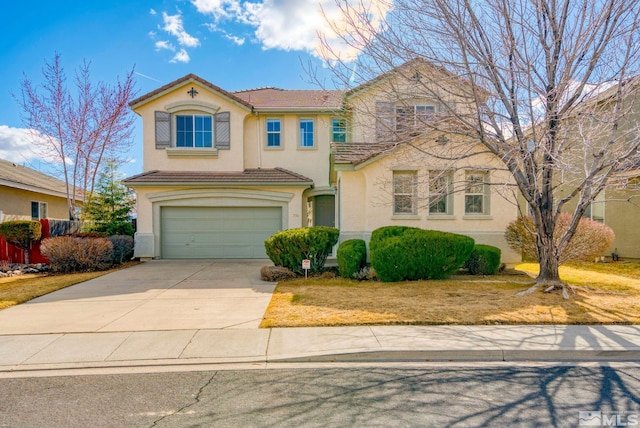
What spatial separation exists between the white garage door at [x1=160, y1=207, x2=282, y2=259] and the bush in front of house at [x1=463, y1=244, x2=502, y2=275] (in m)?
8.02

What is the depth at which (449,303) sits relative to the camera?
7.70 meters

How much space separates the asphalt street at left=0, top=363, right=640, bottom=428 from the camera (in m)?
3.54

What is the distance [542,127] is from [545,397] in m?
6.03

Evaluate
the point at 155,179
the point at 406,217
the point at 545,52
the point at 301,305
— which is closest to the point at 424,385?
the point at 301,305

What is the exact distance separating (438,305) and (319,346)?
334 cm

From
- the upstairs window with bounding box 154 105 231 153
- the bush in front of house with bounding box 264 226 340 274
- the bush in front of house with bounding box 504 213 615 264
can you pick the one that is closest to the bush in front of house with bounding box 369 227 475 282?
the bush in front of house with bounding box 264 226 340 274

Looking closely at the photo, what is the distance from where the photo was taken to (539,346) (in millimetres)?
5254

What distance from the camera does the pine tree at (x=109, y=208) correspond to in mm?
16031

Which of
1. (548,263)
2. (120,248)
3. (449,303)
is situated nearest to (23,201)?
(120,248)

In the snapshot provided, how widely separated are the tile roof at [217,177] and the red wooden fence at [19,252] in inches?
141

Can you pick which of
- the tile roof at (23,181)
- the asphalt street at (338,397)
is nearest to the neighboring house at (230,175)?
the tile roof at (23,181)

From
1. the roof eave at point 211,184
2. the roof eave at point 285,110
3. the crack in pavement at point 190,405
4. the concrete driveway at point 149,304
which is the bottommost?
the crack in pavement at point 190,405

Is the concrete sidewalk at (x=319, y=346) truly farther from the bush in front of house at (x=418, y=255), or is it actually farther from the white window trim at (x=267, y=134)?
the white window trim at (x=267, y=134)

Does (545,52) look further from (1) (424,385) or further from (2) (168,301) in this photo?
(2) (168,301)
